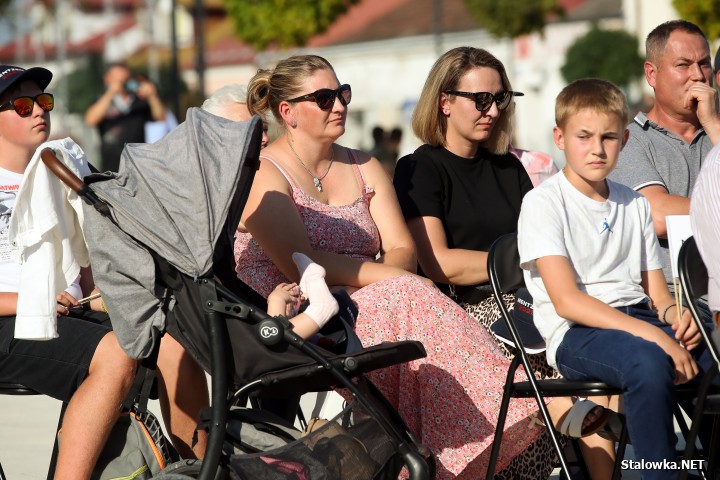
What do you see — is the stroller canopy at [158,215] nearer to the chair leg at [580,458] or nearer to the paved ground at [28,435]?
the chair leg at [580,458]

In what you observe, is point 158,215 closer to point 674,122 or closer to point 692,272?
point 692,272

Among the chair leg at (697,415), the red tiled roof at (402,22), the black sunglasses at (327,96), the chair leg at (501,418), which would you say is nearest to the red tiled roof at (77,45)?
the red tiled roof at (402,22)

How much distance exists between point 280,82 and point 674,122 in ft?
5.92

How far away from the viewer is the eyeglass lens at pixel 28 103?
4.48m

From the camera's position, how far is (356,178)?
488cm

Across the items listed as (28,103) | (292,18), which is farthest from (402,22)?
(28,103)

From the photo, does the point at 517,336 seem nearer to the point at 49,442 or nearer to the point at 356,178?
the point at 356,178

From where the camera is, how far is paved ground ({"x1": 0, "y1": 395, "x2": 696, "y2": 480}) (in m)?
5.64

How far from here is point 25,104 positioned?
4492 millimetres

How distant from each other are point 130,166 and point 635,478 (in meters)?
2.85

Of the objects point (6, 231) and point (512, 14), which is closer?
point (6, 231)

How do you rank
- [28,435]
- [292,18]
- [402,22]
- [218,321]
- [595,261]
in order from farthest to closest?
1. [402,22]
2. [292,18]
3. [28,435]
4. [595,261]
5. [218,321]

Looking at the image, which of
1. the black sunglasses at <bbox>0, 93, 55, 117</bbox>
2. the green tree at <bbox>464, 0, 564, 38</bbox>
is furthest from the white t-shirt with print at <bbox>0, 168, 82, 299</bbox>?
the green tree at <bbox>464, 0, 564, 38</bbox>

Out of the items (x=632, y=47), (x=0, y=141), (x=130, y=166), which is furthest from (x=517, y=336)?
(x=632, y=47)
